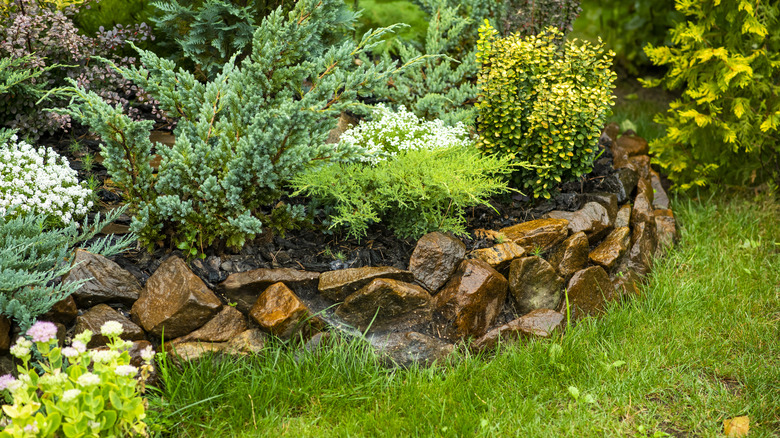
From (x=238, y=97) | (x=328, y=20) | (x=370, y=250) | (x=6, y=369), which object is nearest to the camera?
(x=6, y=369)

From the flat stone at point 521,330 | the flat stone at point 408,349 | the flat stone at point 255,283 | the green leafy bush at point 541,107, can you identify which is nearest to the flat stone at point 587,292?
the flat stone at point 521,330

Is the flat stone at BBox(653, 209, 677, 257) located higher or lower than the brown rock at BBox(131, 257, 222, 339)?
lower

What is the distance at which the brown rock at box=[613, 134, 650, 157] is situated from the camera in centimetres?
473

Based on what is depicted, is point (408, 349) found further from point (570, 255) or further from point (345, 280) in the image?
point (570, 255)

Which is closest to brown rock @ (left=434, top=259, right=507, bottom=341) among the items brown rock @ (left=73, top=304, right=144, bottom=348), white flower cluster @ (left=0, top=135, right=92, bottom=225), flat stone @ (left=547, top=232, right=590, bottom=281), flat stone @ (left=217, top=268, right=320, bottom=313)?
flat stone @ (left=547, top=232, right=590, bottom=281)

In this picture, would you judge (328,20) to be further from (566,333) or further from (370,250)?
(566,333)

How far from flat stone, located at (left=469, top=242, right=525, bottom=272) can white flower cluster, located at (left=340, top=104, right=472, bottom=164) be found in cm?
65

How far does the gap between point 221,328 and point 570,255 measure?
194cm

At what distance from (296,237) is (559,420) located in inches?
63.9

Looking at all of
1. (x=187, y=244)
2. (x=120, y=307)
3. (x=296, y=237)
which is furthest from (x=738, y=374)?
(x=120, y=307)

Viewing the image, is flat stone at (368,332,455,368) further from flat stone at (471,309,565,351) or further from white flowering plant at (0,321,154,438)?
white flowering plant at (0,321,154,438)

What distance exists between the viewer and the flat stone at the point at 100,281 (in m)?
2.56

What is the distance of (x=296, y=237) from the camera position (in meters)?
3.21

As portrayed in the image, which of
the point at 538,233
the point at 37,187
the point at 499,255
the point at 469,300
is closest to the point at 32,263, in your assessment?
the point at 37,187
